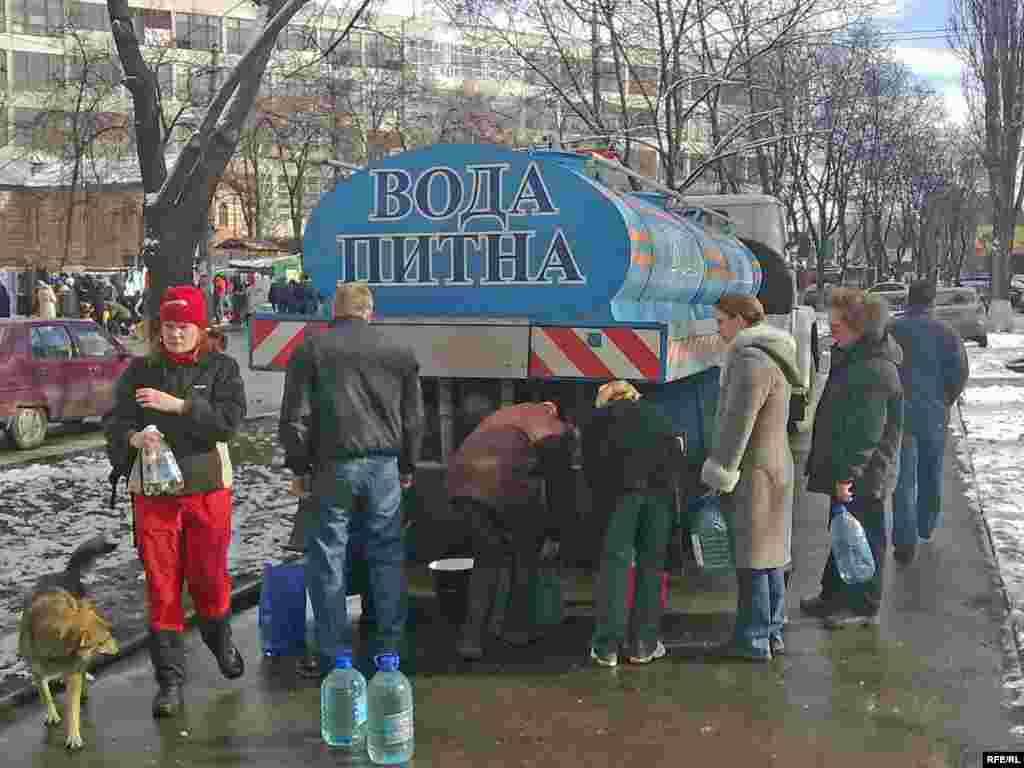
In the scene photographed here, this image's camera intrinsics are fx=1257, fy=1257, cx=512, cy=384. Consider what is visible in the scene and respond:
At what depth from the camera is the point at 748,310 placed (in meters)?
6.16

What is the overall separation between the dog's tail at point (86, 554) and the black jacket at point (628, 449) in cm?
223

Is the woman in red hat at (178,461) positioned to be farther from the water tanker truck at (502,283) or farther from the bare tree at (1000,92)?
the bare tree at (1000,92)

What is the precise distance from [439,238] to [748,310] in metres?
1.84

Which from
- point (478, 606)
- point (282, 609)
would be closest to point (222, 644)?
point (282, 609)

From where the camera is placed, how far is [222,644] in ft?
18.7

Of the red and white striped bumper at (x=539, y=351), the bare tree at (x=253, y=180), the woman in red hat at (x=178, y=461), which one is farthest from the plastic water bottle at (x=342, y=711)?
the bare tree at (x=253, y=180)

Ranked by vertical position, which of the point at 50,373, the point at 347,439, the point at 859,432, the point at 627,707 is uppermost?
the point at 347,439

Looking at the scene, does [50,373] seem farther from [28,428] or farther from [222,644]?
[222,644]

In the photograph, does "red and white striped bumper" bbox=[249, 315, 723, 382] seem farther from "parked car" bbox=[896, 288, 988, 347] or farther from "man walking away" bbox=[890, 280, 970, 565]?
"parked car" bbox=[896, 288, 988, 347]

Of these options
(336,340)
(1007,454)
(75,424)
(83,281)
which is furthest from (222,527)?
(83,281)

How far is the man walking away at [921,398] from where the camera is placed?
26.7 feet

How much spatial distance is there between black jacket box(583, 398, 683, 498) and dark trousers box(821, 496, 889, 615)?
1.37m

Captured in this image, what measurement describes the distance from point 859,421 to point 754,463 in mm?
772

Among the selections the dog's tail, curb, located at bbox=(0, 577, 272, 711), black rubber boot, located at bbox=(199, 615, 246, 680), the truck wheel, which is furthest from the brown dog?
the truck wheel
